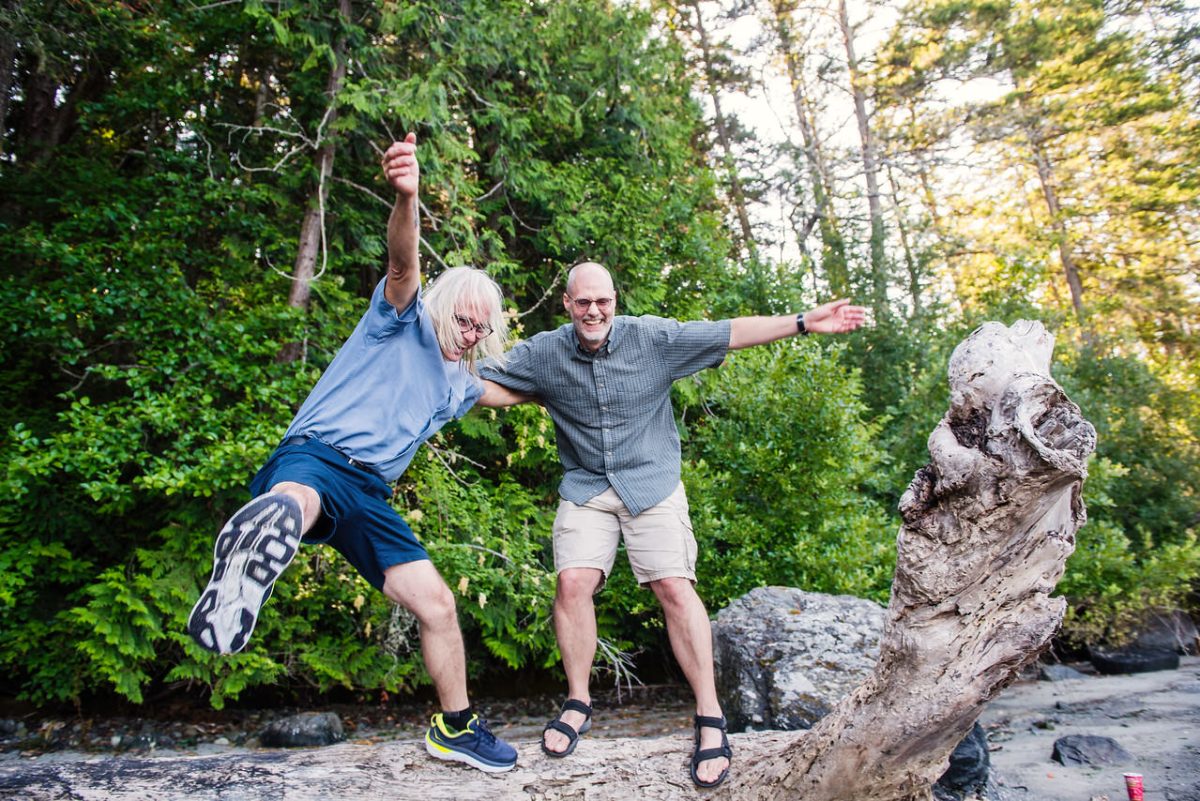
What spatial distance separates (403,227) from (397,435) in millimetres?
782

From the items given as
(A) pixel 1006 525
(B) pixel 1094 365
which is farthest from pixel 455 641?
(B) pixel 1094 365

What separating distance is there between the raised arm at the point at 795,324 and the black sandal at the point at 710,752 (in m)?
1.51

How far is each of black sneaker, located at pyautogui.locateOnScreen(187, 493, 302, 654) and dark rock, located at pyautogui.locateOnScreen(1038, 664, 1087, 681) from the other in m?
9.39

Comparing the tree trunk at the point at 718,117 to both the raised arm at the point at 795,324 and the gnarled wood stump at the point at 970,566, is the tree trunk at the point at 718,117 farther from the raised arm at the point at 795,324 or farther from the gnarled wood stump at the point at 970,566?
Result: the gnarled wood stump at the point at 970,566

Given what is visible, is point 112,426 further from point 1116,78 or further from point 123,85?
point 1116,78

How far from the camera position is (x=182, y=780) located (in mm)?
2758

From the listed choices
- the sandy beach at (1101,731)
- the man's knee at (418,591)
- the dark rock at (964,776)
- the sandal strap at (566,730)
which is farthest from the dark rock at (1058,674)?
the man's knee at (418,591)

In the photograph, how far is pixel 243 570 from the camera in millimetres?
2406

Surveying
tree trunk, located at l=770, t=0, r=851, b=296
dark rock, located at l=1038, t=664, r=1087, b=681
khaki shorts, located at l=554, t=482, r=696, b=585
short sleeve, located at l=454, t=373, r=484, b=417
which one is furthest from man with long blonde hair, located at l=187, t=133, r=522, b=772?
tree trunk, located at l=770, t=0, r=851, b=296

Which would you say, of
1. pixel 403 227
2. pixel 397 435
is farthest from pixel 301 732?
pixel 403 227

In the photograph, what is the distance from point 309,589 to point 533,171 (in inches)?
193

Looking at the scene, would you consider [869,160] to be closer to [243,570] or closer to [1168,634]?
[1168,634]

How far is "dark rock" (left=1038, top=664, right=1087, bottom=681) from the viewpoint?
9.14 metres

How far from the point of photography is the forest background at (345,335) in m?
6.51
